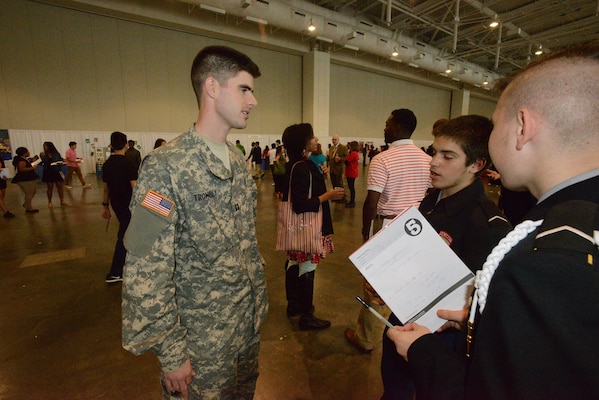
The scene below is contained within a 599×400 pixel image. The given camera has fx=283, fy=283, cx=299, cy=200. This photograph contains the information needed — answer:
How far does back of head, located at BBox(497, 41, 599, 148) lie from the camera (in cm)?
59

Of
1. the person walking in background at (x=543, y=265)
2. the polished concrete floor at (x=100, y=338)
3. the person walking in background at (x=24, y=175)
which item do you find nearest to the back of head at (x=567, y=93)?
the person walking in background at (x=543, y=265)

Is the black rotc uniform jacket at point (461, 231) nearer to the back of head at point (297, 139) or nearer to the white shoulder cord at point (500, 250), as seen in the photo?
the white shoulder cord at point (500, 250)

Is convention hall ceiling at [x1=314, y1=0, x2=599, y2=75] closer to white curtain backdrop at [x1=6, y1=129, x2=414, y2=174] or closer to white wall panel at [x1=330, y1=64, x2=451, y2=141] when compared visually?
white wall panel at [x1=330, y1=64, x2=451, y2=141]

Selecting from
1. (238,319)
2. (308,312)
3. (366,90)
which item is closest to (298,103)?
(366,90)

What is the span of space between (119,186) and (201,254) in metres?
2.83

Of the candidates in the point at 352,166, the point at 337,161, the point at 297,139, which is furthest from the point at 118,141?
the point at 352,166

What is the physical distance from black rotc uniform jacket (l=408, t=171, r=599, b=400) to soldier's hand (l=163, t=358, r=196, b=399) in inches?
41.5

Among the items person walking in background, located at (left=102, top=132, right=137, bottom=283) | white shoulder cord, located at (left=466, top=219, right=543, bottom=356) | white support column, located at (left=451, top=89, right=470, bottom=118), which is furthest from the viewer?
white support column, located at (left=451, top=89, right=470, bottom=118)

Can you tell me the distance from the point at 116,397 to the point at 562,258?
8.28 feet

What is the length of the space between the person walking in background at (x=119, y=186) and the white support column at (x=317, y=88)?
480 inches

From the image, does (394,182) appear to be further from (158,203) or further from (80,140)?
(80,140)

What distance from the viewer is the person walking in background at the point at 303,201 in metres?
2.40

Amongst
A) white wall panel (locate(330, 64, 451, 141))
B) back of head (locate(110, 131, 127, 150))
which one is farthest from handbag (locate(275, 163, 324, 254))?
white wall panel (locate(330, 64, 451, 141))

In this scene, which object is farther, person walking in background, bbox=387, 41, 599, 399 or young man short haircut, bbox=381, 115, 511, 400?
young man short haircut, bbox=381, 115, 511, 400
